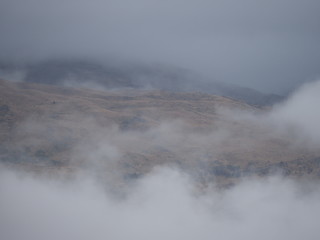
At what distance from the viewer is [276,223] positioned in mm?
175875

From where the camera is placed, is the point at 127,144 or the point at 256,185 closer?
the point at 256,185

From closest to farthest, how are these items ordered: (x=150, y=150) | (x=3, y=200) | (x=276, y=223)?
(x=3, y=200), (x=276, y=223), (x=150, y=150)

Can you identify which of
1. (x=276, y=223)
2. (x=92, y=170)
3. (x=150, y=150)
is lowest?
(x=276, y=223)

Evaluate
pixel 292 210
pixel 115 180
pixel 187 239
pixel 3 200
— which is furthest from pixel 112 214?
pixel 292 210

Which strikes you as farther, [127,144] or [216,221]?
[127,144]

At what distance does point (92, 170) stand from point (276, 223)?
76.8 metres

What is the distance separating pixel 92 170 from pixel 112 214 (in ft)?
67.0

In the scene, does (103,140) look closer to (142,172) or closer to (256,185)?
(142,172)

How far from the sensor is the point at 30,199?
16650cm

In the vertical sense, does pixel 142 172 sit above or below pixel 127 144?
below

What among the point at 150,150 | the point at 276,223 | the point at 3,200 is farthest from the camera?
the point at 150,150

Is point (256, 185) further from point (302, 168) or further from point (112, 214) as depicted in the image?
point (112, 214)

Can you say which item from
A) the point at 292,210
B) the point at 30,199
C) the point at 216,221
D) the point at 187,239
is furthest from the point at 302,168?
the point at 30,199

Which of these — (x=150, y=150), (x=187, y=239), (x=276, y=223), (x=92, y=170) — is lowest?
(x=187, y=239)
